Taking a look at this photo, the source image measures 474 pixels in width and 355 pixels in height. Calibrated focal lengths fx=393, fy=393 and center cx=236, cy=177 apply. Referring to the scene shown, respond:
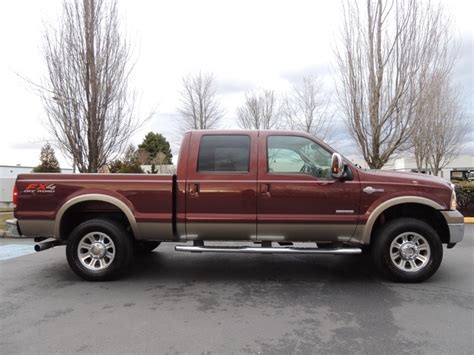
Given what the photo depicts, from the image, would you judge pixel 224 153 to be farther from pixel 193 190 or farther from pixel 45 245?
pixel 45 245

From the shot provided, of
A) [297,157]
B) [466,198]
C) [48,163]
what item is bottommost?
[466,198]

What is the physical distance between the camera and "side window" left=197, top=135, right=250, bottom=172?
5.48 meters

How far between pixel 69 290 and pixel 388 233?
433cm

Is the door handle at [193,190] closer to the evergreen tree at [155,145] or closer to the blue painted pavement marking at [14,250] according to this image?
the blue painted pavement marking at [14,250]

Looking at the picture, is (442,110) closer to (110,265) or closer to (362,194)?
(362,194)

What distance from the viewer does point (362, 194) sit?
5.29 metres

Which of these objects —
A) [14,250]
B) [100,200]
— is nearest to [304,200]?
[100,200]

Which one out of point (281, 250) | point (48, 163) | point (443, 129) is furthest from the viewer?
point (48, 163)

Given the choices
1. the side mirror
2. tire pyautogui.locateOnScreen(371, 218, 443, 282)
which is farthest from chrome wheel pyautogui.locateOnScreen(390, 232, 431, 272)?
the side mirror

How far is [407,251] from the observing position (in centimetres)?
530

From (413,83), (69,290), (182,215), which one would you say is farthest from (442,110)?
(69,290)

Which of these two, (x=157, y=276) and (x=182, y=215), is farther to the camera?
(x=157, y=276)

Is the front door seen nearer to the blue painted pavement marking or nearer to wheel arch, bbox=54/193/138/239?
wheel arch, bbox=54/193/138/239

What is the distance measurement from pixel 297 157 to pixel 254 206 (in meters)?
0.91
